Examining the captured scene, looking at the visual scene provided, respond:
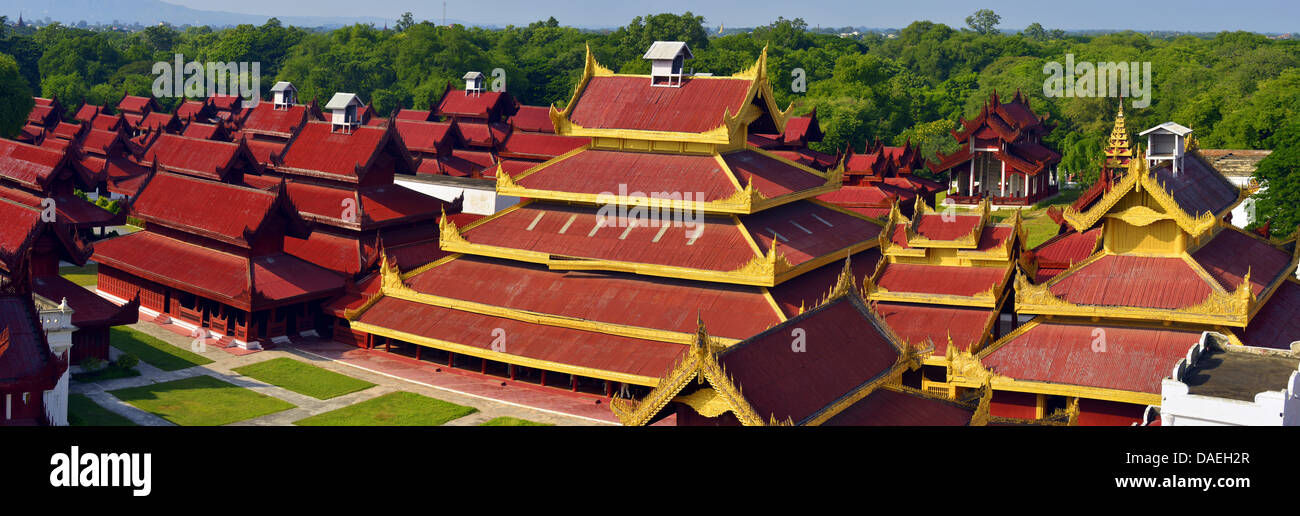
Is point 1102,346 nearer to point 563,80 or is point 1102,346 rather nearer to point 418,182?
point 418,182

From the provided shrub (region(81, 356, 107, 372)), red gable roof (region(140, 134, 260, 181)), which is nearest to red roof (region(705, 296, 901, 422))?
shrub (region(81, 356, 107, 372))

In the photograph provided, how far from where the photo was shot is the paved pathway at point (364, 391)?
34.5 m

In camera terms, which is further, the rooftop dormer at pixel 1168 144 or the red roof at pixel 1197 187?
the rooftop dormer at pixel 1168 144

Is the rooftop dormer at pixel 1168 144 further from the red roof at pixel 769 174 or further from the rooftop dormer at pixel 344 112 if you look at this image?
the rooftop dormer at pixel 344 112

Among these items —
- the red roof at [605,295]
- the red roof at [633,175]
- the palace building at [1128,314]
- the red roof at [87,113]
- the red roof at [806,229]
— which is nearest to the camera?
the palace building at [1128,314]

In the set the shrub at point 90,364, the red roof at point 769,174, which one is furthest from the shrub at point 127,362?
the red roof at point 769,174

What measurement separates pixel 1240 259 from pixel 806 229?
43.8ft

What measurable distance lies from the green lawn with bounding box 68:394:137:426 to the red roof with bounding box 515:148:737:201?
49.1 ft

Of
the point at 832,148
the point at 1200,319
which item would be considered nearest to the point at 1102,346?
the point at 1200,319

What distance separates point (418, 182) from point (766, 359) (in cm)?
4882

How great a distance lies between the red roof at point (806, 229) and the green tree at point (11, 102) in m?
59.8

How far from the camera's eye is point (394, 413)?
34844 millimetres

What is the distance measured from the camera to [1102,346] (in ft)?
98.9

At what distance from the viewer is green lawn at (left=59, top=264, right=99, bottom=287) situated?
51.7 metres
